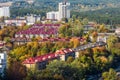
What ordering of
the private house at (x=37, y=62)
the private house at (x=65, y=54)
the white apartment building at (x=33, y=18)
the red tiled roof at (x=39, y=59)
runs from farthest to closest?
the white apartment building at (x=33, y=18), the private house at (x=65, y=54), the red tiled roof at (x=39, y=59), the private house at (x=37, y=62)

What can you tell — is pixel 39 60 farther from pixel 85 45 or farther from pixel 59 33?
pixel 59 33

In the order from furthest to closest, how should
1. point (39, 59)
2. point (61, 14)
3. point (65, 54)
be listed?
point (61, 14) → point (65, 54) → point (39, 59)

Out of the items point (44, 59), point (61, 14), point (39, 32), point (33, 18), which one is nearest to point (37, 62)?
point (44, 59)

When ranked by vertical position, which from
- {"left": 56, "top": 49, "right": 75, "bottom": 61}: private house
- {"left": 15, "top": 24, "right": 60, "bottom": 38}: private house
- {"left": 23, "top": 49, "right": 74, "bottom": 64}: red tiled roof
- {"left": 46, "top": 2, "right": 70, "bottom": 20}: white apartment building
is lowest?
{"left": 46, "top": 2, "right": 70, "bottom": 20}: white apartment building

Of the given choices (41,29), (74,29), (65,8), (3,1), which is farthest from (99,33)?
(3,1)

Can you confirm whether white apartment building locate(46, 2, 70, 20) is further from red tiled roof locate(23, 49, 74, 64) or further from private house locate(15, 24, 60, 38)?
red tiled roof locate(23, 49, 74, 64)

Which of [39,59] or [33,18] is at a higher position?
[39,59]

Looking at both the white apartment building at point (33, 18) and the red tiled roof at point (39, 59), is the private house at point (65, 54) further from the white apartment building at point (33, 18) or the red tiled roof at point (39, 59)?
the white apartment building at point (33, 18)

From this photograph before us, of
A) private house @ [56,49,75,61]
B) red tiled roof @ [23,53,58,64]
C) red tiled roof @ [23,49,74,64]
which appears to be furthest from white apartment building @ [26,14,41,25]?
red tiled roof @ [23,53,58,64]

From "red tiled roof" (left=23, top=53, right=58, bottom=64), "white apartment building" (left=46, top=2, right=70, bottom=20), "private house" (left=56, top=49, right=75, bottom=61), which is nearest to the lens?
"red tiled roof" (left=23, top=53, right=58, bottom=64)

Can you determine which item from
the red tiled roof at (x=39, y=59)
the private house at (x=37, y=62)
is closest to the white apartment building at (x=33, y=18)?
the red tiled roof at (x=39, y=59)

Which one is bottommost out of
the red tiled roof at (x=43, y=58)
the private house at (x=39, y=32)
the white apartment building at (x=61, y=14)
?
the white apartment building at (x=61, y=14)

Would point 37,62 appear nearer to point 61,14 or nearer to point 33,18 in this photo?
point 33,18
